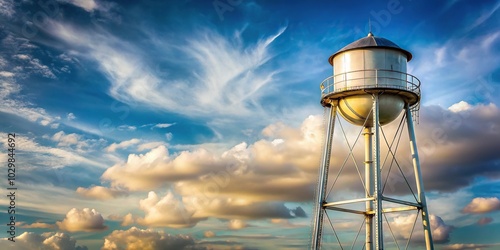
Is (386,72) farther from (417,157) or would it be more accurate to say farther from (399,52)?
(417,157)

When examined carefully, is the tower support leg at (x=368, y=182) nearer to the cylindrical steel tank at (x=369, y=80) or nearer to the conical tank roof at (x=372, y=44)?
the cylindrical steel tank at (x=369, y=80)

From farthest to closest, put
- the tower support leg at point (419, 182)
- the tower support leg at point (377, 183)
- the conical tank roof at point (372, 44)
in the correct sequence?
the conical tank roof at point (372, 44) < the tower support leg at point (419, 182) < the tower support leg at point (377, 183)

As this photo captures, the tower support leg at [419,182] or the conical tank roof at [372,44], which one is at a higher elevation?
the conical tank roof at [372,44]

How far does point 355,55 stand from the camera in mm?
33344

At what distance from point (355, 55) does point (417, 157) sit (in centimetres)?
672

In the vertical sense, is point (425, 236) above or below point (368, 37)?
below

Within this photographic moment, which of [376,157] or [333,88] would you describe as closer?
[376,157]

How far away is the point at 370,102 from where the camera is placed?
32500 millimetres

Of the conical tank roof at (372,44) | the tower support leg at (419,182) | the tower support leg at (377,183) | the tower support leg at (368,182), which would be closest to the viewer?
the tower support leg at (377,183)

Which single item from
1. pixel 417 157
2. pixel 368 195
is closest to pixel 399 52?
pixel 417 157

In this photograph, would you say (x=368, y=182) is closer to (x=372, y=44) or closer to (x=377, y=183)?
(x=377, y=183)

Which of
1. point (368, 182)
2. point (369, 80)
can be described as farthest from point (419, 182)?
point (369, 80)

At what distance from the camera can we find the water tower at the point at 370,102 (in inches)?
1267

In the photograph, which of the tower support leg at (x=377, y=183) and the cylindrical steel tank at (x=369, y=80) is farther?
the cylindrical steel tank at (x=369, y=80)
